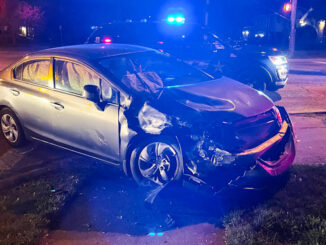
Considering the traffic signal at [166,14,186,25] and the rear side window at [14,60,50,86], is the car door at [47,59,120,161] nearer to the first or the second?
the rear side window at [14,60,50,86]

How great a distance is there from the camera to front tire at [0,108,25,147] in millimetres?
5273

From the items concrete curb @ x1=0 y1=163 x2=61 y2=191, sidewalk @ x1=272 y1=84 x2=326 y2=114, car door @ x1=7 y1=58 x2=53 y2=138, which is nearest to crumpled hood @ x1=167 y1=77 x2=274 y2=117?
car door @ x1=7 y1=58 x2=53 y2=138

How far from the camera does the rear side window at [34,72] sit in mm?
4793

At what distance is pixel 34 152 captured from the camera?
5.41 meters

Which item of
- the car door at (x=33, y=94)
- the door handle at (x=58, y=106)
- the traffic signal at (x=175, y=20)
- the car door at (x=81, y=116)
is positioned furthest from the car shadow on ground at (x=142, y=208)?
the traffic signal at (x=175, y=20)

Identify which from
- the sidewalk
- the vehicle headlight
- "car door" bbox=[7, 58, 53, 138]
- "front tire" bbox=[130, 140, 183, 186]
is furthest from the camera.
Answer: the vehicle headlight

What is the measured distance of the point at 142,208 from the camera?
149 inches

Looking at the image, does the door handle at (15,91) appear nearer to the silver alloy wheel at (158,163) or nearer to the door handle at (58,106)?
the door handle at (58,106)

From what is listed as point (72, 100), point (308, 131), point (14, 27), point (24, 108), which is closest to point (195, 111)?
point (72, 100)

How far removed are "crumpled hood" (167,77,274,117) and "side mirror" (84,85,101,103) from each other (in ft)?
2.92

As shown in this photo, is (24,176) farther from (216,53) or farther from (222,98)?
(216,53)

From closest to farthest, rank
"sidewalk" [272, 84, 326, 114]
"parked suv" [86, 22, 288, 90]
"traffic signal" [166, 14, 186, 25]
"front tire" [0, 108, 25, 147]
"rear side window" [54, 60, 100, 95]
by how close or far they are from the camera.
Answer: "rear side window" [54, 60, 100, 95]
"front tire" [0, 108, 25, 147]
"sidewalk" [272, 84, 326, 114]
"parked suv" [86, 22, 288, 90]
"traffic signal" [166, 14, 186, 25]

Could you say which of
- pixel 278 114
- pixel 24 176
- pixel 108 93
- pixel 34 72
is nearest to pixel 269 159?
pixel 278 114

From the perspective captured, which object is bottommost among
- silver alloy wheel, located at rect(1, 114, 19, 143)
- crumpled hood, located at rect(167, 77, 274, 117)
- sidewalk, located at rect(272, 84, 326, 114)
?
sidewalk, located at rect(272, 84, 326, 114)
